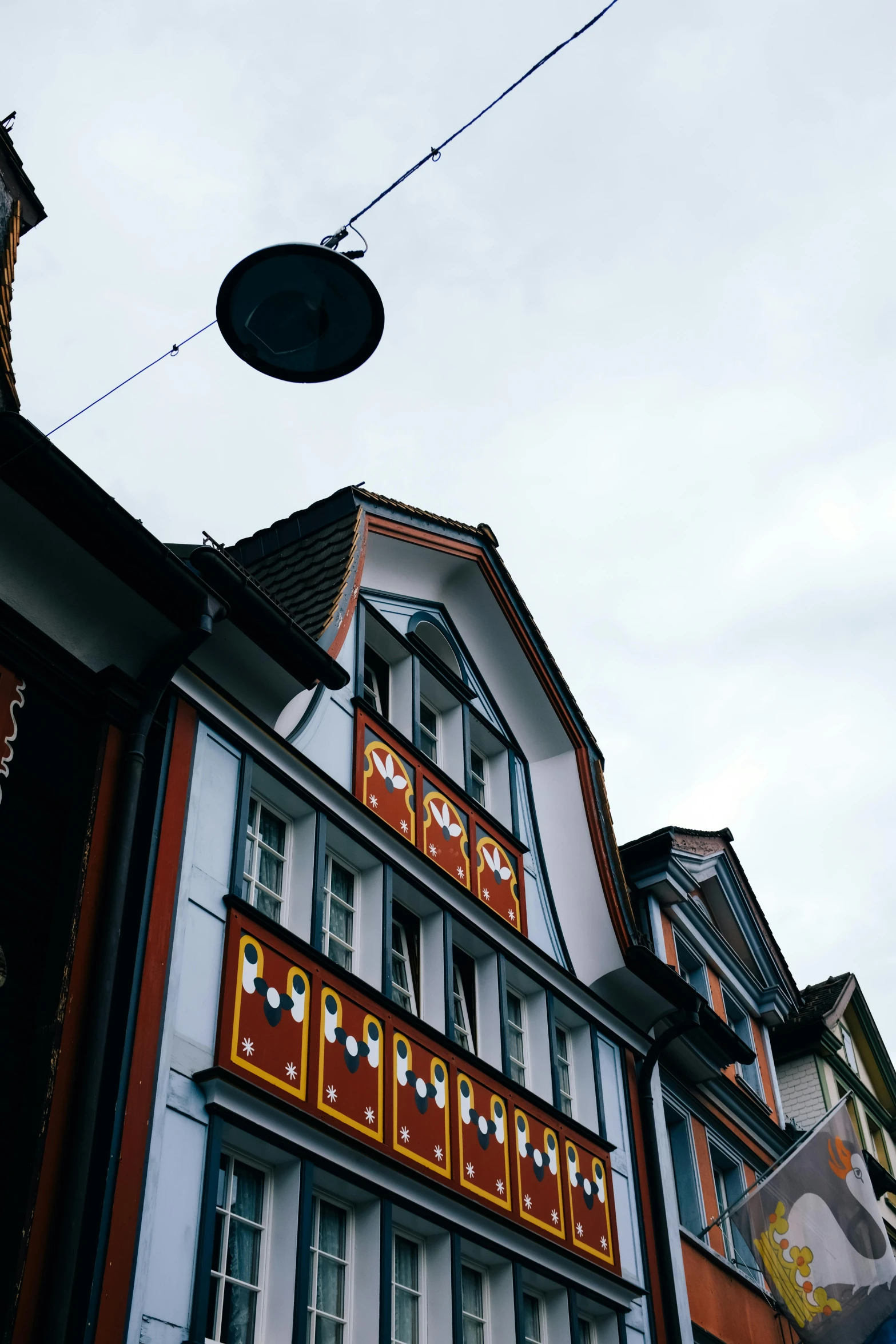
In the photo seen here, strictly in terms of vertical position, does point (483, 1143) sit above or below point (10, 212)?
below

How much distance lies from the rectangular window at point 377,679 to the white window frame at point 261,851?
8.83 ft

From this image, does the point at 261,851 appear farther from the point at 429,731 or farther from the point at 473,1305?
the point at 429,731

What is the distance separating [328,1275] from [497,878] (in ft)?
16.1

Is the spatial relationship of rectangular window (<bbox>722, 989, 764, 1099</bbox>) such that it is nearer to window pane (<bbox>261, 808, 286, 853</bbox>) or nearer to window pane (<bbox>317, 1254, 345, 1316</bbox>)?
window pane (<bbox>261, 808, 286, 853</bbox>)

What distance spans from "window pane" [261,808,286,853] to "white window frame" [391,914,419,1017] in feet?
4.40

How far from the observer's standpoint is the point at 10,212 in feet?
37.9

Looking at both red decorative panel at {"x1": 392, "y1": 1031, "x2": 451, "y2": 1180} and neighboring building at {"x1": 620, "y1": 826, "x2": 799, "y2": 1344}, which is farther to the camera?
neighboring building at {"x1": 620, "y1": 826, "x2": 799, "y2": 1344}

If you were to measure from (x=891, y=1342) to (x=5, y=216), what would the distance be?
51.4 feet

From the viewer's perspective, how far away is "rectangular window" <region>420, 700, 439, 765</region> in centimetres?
1439

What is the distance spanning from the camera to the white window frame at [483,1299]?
35.8 ft

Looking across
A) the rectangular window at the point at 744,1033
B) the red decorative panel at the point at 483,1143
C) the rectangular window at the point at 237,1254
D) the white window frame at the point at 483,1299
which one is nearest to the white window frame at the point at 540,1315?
the white window frame at the point at 483,1299

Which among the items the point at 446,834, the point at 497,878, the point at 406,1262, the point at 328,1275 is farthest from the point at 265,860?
the point at 497,878

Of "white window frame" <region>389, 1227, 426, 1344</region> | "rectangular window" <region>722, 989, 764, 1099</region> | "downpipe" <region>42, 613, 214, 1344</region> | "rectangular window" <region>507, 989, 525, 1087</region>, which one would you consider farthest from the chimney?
"rectangular window" <region>722, 989, 764, 1099</region>

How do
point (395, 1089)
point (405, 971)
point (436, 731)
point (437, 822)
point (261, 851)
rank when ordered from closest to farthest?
point (395, 1089)
point (261, 851)
point (405, 971)
point (437, 822)
point (436, 731)
